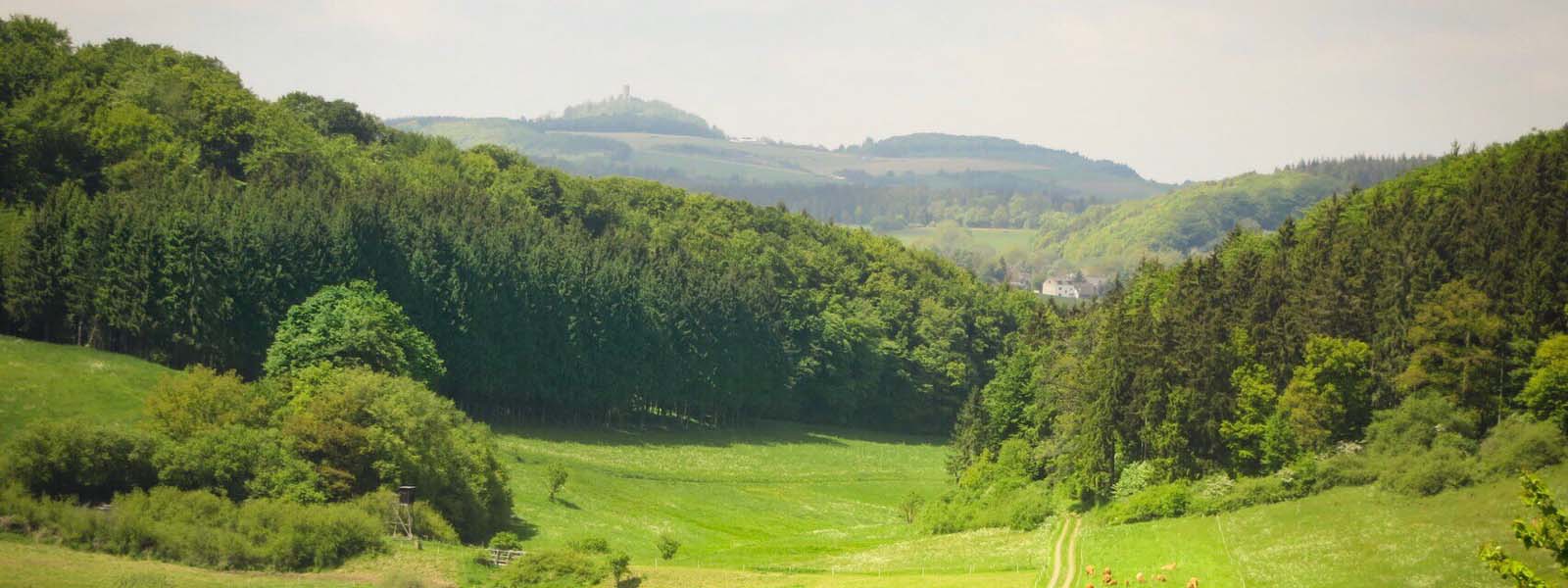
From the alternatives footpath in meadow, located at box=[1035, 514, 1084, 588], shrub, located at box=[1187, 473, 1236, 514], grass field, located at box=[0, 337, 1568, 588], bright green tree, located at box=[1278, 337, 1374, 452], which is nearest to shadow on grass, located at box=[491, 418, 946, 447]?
grass field, located at box=[0, 337, 1568, 588]

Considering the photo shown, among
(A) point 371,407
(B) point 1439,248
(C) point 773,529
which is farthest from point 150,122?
(B) point 1439,248

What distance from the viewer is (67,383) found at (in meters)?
83.4

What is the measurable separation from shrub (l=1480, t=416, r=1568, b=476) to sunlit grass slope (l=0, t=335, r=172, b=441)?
2919 inches

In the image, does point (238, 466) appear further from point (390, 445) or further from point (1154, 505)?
point (1154, 505)

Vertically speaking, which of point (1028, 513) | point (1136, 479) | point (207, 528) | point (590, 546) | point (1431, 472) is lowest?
point (1028, 513)

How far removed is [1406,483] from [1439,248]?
78.9ft

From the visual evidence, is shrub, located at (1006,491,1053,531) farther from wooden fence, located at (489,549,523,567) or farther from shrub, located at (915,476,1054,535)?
wooden fence, located at (489,549,523,567)

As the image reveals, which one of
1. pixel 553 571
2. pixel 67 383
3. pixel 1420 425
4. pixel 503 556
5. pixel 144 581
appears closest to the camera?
pixel 144 581

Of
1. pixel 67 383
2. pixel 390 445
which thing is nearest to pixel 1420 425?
pixel 390 445

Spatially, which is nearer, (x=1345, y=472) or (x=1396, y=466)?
(x=1396, y=466)

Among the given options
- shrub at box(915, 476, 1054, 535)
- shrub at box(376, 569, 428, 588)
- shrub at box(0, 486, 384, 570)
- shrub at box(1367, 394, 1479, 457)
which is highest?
shrub at box(1367, 394, 1479, 457)

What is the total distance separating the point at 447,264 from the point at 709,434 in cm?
3106

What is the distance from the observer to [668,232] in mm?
171500

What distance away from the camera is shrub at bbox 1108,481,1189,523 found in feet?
256
